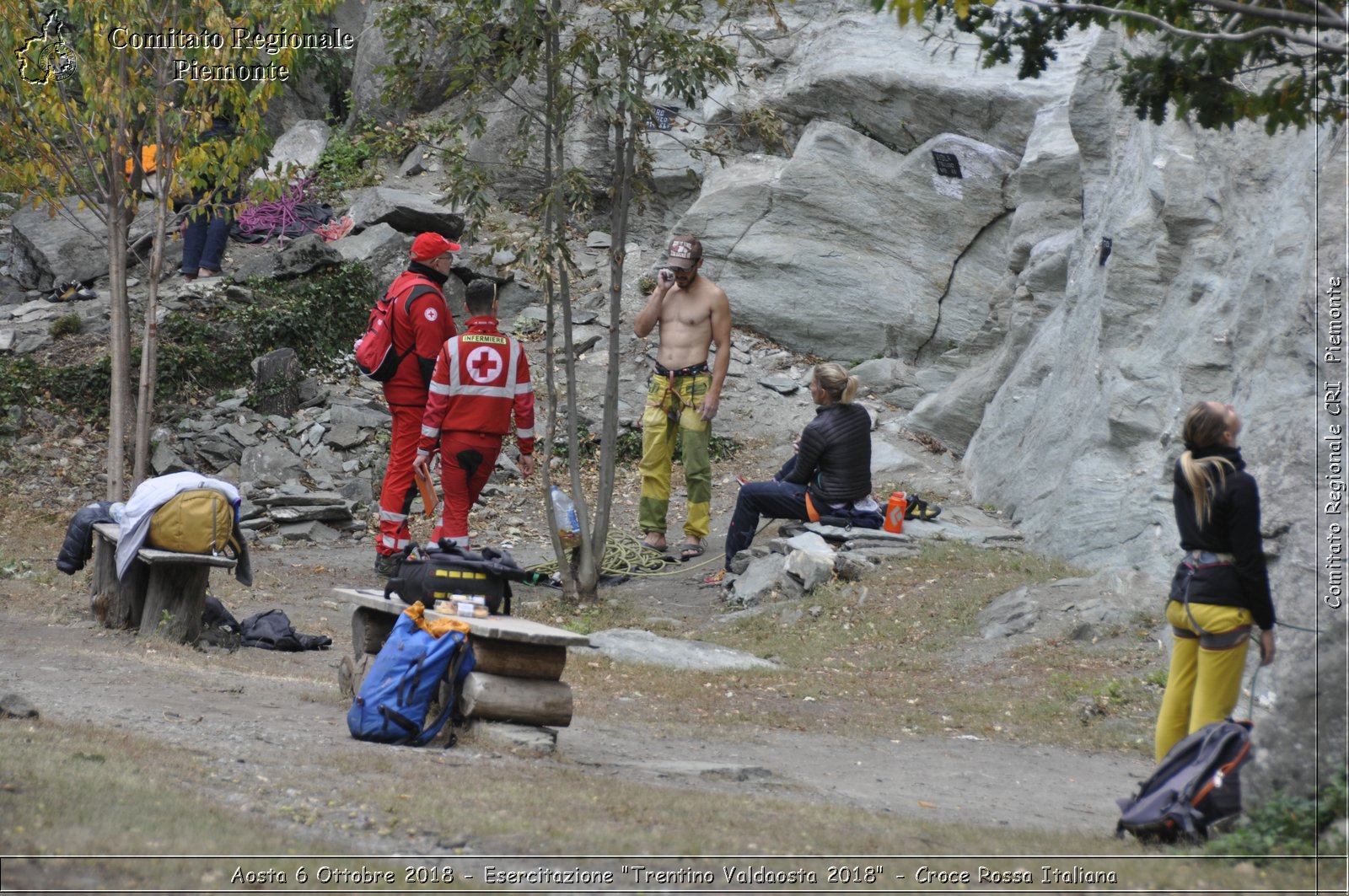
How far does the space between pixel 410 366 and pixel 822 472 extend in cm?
344

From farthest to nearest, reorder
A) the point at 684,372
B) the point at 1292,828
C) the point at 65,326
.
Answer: the point at 65,326
the point at 684,372
the point at 1292,828

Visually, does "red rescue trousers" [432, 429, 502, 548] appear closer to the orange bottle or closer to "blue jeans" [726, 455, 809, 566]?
"blue jeans" [726, 455, 809, 566]

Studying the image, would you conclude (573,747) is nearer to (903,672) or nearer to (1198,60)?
(903,672)

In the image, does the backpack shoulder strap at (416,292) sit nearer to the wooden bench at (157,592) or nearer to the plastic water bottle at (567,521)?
the plastic water bottle at (567,521)

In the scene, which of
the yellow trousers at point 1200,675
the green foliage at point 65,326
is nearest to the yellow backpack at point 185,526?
the yellow trousers at point 1200,675

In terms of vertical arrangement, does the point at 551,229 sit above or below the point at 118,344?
above

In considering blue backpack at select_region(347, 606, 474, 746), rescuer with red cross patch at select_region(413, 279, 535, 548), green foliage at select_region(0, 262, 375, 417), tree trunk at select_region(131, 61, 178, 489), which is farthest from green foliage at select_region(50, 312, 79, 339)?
blue backpack at select_region(347, 606, 474, 746)

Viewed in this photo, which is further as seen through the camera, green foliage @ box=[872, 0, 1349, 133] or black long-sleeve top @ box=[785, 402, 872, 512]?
black long-sleeve top @ box=[785, 402, 872, 512]

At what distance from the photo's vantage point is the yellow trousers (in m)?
5.29

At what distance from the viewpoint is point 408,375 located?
1072cm

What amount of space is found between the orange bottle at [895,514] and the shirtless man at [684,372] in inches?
61.9

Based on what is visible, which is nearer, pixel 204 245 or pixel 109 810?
pixel 109 810

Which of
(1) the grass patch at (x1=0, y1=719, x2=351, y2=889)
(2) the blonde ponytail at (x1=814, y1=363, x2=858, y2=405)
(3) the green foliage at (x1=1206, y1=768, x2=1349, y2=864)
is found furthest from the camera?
(2) the blonde ponytail at (x1=814, y1=363, x2=858, y2=405)

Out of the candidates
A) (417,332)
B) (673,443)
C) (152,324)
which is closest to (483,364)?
(417,332)
